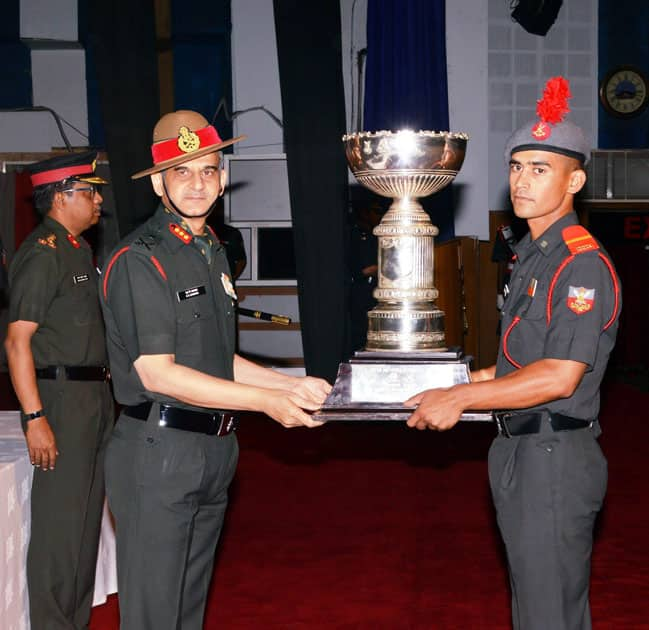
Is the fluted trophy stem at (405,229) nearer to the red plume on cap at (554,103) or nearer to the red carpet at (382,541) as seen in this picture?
the red plume on cap at (554,103)

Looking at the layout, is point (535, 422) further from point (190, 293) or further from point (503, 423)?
point (190, 293)

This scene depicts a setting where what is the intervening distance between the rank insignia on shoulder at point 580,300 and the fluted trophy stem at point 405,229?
374mm

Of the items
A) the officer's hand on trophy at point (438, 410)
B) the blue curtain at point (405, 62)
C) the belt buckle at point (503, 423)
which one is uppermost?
the blue curtain at point (405, 62)

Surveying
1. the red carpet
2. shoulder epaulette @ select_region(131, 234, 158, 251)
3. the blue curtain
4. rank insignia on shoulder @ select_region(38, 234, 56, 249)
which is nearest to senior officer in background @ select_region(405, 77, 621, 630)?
shoulder epaulette @ select_region(131, 234, 158, 251)

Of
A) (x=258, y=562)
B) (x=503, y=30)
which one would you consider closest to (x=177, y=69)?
(x=503, y=30)

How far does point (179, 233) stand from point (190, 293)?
14 cm

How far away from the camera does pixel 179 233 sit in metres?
2.15

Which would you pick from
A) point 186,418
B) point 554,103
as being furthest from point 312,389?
point 554,103

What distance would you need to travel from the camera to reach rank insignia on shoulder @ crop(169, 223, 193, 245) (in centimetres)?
215

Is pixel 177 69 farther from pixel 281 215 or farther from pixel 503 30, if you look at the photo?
pixel 503 30

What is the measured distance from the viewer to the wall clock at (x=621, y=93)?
916 cm

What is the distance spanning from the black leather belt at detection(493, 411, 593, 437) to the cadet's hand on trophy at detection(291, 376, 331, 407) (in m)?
0.40

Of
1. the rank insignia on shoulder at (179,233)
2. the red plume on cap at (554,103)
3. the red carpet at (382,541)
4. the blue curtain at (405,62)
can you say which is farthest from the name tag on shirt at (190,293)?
the blue curtain at (405,62)

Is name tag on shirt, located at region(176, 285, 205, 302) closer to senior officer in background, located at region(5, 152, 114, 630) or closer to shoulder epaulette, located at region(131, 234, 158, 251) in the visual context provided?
shoulder epaulette, located at region(131, 234, 158, 251)
